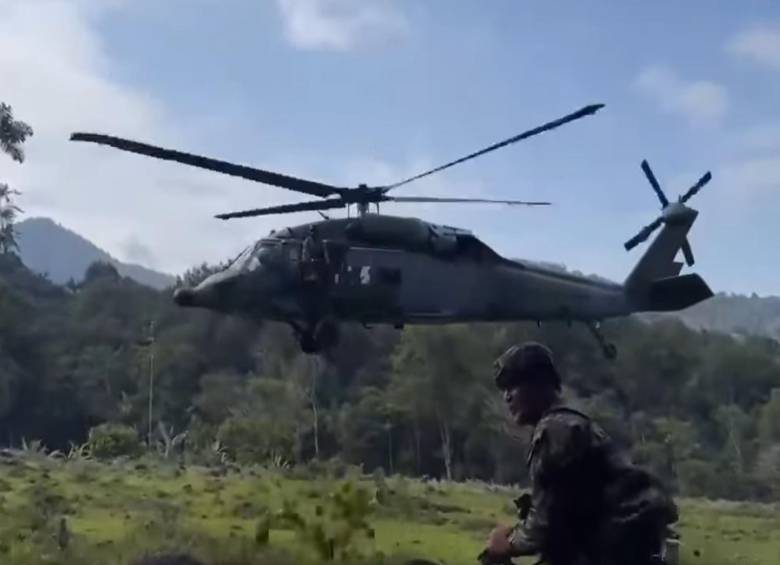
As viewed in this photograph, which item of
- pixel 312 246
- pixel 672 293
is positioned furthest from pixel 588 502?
pixel 672 293

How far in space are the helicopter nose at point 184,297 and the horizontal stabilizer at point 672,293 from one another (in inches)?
216

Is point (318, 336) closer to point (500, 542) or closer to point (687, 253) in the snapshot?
point (687, 253)

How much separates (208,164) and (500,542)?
847 cm

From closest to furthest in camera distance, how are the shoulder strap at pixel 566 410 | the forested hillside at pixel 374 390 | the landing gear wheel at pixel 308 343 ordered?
the shoulder strap at pixel 566 410 → the landing gear wheel at pixel 308 343 → the forested hillside at pixel 374 390

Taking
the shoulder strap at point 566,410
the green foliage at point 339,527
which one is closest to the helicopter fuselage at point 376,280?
the green foliage at point 339,527

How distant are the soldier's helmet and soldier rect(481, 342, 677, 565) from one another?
12 cm

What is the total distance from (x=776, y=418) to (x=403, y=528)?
32603 mm

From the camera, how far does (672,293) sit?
539 inches

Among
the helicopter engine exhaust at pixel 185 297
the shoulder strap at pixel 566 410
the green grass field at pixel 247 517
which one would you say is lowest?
the green grass field at pixel 247 517

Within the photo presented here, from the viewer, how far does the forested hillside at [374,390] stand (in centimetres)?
3538

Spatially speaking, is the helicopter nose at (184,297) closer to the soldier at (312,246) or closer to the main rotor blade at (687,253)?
the soldier at (312,246)

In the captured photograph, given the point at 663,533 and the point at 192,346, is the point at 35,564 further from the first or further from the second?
the point at 192,346

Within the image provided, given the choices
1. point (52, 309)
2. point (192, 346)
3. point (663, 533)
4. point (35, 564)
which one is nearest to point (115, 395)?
point (192, 346)

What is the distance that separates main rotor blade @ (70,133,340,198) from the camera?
34.8ft
